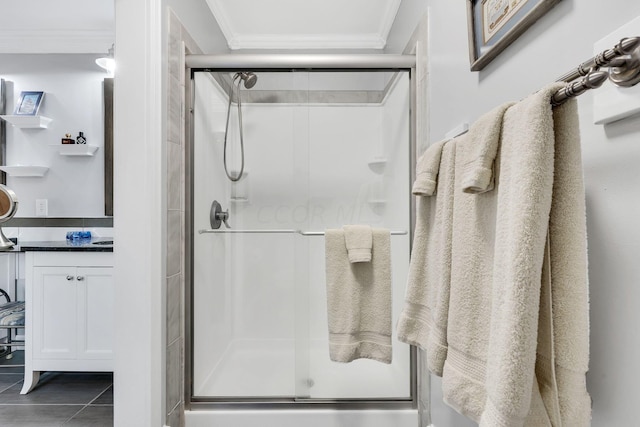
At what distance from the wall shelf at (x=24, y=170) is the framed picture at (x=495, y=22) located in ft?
10.1

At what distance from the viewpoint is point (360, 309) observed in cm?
161

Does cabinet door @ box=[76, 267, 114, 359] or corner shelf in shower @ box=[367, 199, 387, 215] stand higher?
corner shelf in shower @ box=[367, 199, 387, 215]

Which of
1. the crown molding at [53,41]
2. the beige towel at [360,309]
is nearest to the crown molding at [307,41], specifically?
the crown molding at [53,41]

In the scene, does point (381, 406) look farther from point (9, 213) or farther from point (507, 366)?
point (9, 213)

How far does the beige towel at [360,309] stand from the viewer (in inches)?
62.9

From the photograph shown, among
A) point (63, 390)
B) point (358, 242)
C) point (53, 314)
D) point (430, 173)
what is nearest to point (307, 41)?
point (358, 242)

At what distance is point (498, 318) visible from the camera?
62cm

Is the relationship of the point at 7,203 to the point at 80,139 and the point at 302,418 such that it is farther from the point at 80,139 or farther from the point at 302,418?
the point at 80,139

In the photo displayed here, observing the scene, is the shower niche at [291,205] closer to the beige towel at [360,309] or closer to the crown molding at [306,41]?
the beige towel at [360,309]

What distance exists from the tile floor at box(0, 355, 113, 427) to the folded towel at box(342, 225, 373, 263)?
159 centimetres

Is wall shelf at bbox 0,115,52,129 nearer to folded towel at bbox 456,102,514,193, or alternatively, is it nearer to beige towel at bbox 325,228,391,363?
beige towel at bbox 325,228,391,363

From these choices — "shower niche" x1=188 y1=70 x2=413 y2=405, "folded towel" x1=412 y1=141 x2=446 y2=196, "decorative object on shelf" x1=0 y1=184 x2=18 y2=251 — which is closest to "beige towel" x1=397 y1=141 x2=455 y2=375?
"folded towel" x1=412 y1=141 x2=446 y2=196

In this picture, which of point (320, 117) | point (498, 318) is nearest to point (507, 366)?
point (498, 318)

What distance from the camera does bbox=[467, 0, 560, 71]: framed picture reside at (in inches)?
32.9
